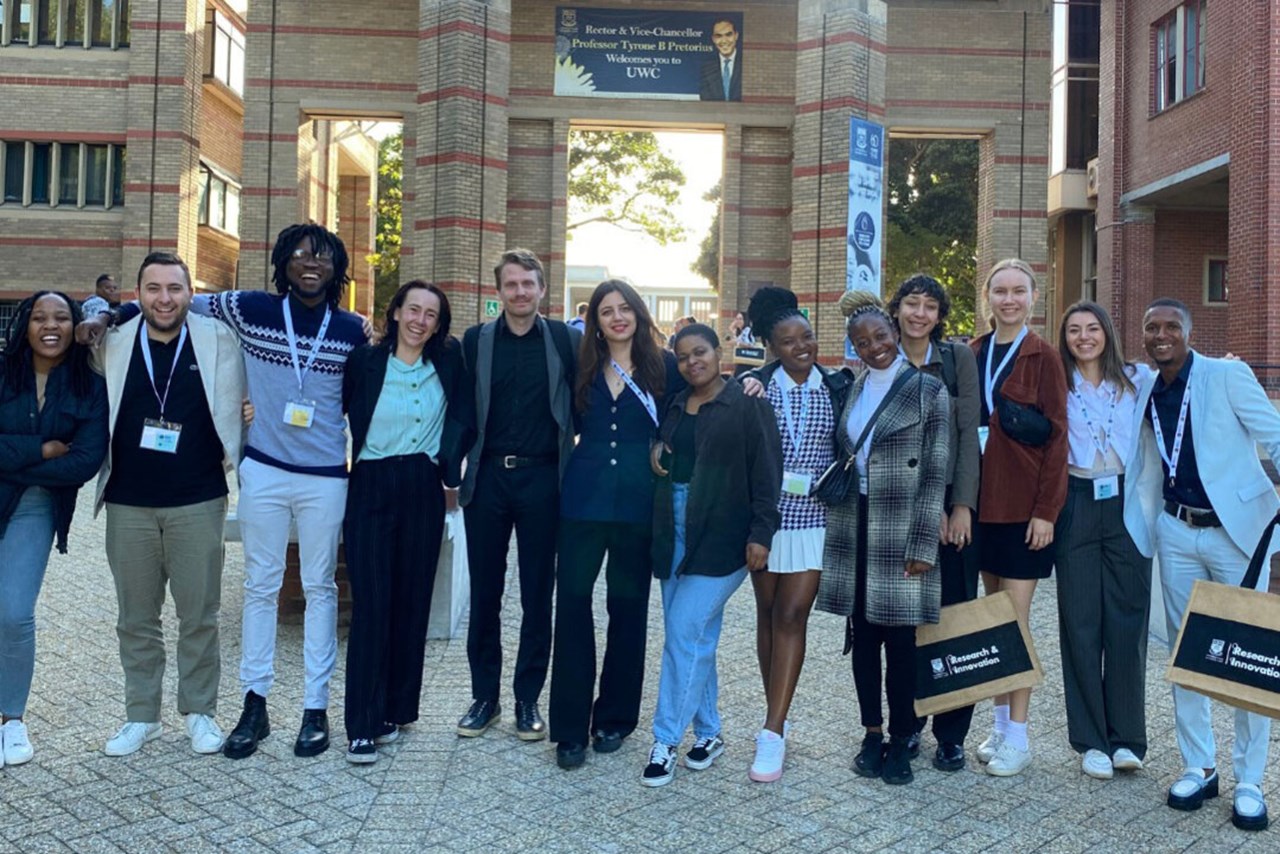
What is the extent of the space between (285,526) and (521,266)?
62.1 inches

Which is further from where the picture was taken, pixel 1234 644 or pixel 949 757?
pixel 949 757

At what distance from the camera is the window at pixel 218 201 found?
2495 cm

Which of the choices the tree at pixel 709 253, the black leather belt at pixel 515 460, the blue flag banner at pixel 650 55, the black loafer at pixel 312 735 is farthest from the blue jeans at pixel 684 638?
the tree at pixel 709 253

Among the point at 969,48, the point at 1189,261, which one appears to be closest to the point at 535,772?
the point at 969,48

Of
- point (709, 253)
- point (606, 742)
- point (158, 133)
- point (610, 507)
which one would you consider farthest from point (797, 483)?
point (709, 253)

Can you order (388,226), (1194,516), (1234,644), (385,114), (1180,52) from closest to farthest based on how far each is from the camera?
1. (1234,644)
2. (1194,516)
3. (385,114)
4. (1180,52)
5. (388,226)

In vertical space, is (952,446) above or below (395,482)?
above

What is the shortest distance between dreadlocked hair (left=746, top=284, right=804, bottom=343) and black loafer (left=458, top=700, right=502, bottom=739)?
2.18 meters

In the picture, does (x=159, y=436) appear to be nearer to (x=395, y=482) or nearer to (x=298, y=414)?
(x=298, y=414)

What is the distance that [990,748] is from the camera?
4.90 m

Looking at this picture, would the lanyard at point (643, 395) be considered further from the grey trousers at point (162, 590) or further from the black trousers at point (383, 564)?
the grey trousers at point (162, 590)

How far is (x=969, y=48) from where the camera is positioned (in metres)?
22.2

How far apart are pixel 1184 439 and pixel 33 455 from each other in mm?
4815

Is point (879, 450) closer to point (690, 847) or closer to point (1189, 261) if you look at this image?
point (690, 847)
